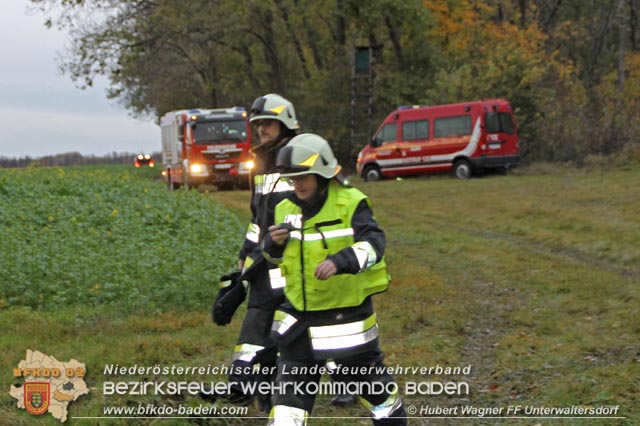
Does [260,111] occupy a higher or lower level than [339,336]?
higher

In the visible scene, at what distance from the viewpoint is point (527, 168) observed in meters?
31.3

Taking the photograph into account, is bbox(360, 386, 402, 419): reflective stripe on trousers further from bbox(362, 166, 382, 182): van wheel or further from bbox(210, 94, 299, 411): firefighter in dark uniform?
bbox(362, 166, 382, 182): van wheel

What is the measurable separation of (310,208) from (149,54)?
42305mm

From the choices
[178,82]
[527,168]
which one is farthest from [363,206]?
[178,82]

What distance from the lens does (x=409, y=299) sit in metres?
11.0

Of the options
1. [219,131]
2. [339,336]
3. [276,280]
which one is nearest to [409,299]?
[276,280]

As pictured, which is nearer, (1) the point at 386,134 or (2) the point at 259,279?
(2) the point at 259,279

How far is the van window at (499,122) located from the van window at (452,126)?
2.12 feet

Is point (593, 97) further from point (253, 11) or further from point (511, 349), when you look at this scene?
point (511, 349)

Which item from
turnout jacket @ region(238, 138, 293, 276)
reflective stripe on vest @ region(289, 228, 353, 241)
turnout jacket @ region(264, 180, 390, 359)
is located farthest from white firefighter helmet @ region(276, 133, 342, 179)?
turnout jacket @ region(238, 138, 293, 276)

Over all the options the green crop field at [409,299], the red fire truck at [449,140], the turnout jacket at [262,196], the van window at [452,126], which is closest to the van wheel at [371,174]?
the red fire truck at [449,140]

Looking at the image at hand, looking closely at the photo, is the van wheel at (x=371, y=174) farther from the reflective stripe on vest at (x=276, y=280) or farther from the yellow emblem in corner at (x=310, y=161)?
the yellow emblem in corner at (x=310, y=161)

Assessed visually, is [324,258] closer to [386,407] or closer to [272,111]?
[386,407]

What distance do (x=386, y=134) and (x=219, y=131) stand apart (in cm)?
586
